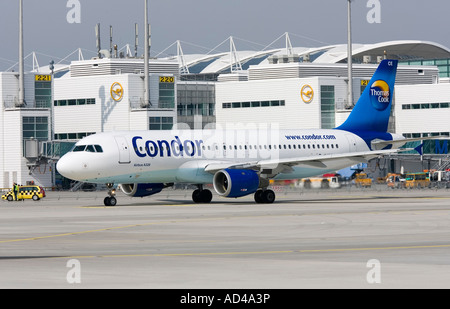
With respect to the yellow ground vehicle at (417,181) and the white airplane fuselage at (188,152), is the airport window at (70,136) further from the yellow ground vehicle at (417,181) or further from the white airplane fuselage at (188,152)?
the white airplane fuselage at (188,152)

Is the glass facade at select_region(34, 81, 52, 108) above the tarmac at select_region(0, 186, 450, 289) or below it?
above

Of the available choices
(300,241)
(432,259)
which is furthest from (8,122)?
(432,259)

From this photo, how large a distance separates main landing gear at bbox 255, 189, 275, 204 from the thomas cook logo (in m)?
13.1

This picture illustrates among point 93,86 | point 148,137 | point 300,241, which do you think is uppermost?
point 93,86

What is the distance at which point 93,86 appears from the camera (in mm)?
109812

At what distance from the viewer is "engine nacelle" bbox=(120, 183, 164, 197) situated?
201ft

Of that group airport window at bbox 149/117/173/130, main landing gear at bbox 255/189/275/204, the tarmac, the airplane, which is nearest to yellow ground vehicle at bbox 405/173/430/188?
the airplane

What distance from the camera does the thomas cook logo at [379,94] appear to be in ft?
225

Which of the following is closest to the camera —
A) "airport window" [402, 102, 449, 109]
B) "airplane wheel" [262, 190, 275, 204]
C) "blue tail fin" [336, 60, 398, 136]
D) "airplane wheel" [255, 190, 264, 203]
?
"airplane wheel" [262, 190, 275, 204]

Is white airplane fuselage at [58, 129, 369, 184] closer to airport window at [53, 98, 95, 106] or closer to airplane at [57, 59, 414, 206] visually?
airplane at [57, 59, 414, 206]

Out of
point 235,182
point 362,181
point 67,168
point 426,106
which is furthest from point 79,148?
point 426,106

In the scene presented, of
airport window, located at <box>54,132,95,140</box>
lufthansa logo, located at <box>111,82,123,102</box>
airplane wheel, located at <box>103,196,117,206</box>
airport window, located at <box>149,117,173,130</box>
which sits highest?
lufthansa logo, located at <box>111,82,123,102</box>
